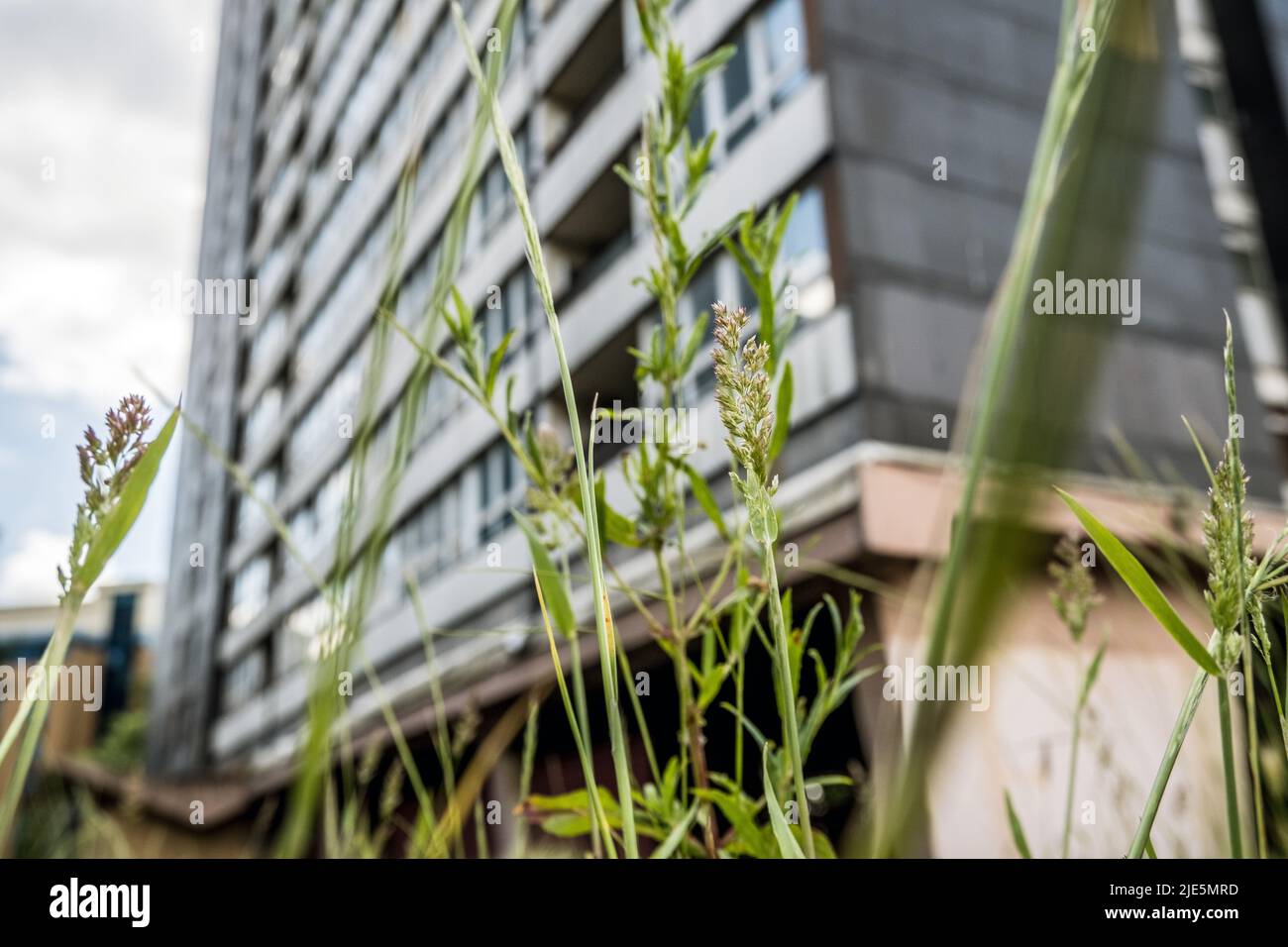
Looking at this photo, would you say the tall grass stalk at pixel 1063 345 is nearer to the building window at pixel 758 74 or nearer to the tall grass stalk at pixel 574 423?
the tall grass stalk at pixel 574 423

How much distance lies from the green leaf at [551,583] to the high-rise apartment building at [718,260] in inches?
1.4

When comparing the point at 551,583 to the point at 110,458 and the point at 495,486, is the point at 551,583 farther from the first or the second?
the point at 495,486

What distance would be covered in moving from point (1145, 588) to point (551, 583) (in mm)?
197

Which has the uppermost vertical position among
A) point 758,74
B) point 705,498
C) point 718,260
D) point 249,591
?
point 758,74

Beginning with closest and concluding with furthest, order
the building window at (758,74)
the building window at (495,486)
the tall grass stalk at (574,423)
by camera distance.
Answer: the tall grass stalk at (574,423), the building window at (758,74), the building window at (495,486)

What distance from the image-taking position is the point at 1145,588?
8.0 inches

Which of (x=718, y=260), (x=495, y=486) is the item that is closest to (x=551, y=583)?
(x=718, y=260)

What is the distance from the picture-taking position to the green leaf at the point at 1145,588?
0.20m

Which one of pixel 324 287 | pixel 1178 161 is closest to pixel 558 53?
pixel 1178 161

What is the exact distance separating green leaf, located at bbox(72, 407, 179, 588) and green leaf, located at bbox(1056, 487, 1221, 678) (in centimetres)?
19

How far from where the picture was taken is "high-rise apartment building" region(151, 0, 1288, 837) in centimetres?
389

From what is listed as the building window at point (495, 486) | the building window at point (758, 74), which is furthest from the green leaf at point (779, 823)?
the building window at point (495, 486)

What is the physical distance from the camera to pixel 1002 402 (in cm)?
10
